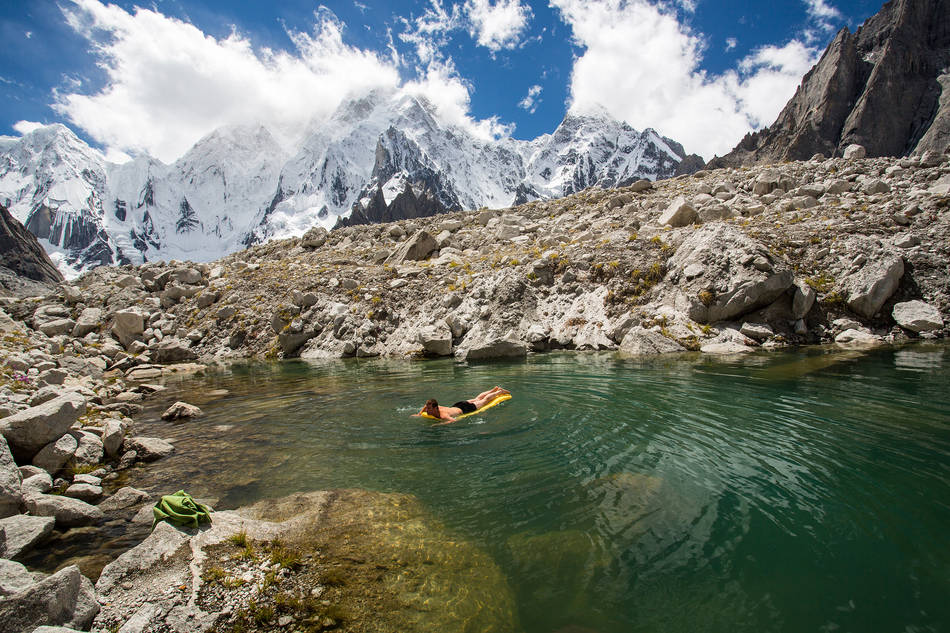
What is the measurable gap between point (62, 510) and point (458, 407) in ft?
25.4

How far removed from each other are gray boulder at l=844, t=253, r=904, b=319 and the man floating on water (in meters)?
15.6

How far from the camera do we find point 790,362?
45.0 ft

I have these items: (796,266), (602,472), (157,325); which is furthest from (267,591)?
(157,325)

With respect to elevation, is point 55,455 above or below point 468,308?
below

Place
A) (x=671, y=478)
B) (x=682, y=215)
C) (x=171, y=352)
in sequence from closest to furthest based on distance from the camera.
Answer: (x=671, y=478), (x=682, y=215), (x=171, y=352)

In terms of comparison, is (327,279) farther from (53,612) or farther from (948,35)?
(948,35)

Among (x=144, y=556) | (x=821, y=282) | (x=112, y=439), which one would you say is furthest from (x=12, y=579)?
(x=821, y=282)

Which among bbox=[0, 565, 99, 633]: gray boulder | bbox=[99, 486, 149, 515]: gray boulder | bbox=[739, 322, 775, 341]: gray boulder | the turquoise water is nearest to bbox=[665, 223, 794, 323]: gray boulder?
bbox=[739, 322, 775, 341]: gray boulder

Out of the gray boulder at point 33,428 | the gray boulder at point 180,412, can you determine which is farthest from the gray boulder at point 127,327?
the gray boulder at point 33,428

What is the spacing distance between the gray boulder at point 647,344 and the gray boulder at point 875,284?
7069 mm

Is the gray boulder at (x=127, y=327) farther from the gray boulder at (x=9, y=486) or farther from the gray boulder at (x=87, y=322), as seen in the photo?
the gray boulder at (x=9, y=486)

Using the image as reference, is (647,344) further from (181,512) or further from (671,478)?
(181,512)

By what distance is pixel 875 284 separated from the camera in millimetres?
16234

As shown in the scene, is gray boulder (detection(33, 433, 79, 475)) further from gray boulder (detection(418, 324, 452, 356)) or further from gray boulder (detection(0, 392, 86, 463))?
gray boulder (detection(418, 324, 452, 356))
